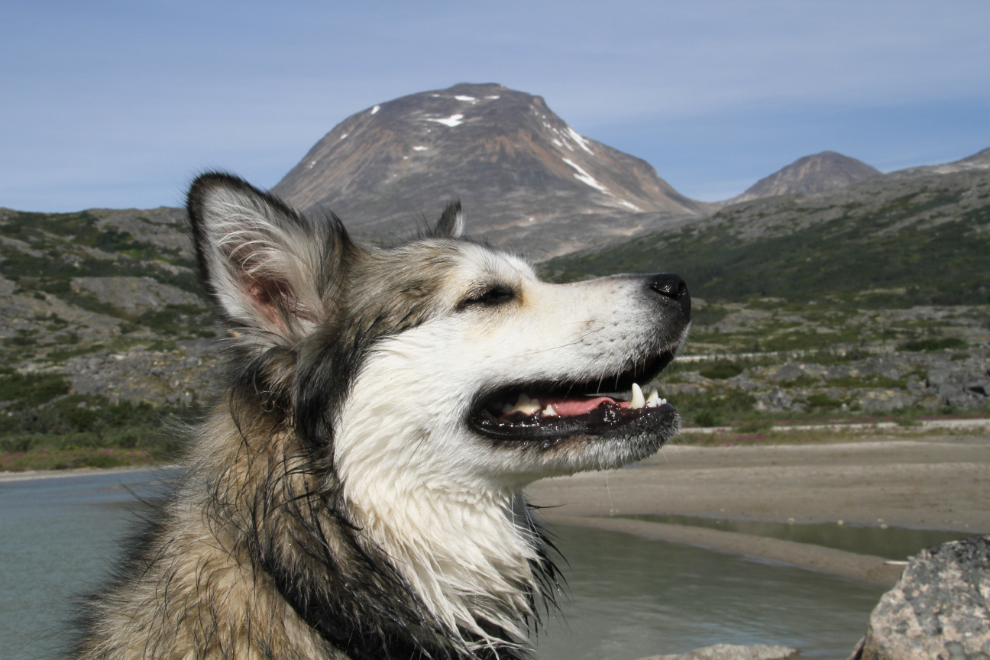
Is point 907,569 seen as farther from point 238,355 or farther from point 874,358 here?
point 874,358

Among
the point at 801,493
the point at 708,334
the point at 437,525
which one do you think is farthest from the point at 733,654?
the point at 708,334

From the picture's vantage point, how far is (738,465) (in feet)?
61.7

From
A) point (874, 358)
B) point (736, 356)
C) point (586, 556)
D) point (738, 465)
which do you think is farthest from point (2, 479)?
point (874, 358)

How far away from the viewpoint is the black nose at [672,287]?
333cm

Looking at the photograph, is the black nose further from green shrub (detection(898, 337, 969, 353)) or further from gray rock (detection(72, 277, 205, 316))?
gray rock (detection(72, 277, 205, 316))

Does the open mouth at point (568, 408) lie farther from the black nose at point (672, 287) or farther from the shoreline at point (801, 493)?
the shoreline at point (801, 493)

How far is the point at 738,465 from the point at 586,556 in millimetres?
9002

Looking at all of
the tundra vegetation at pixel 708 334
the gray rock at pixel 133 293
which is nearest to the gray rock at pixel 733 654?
the tundra vegetation at pixel 708 334

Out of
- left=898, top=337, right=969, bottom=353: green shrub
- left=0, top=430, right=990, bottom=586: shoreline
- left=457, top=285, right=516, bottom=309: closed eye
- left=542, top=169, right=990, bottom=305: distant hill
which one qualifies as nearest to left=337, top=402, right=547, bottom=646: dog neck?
left=457, top=285, right=516, bottom=309: closed eye

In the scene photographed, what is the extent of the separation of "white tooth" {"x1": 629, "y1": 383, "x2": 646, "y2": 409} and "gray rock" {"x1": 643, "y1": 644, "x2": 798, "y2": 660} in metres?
3.88

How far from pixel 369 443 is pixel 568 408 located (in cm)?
90

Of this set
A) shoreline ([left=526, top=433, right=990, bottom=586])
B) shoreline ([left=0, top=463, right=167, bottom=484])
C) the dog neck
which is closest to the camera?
the dog neck

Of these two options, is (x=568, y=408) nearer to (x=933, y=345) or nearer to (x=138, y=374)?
(x=138, y=374)

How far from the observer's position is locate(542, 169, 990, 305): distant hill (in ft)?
283
